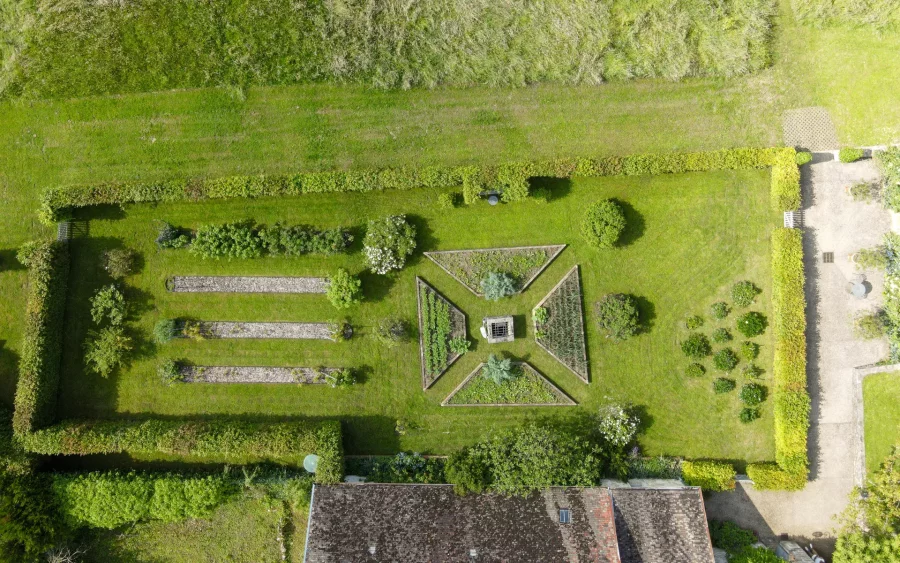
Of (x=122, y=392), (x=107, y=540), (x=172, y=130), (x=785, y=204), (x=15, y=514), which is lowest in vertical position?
(x=107, y=540)

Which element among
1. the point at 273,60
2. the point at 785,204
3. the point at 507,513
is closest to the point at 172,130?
the point at 273,60

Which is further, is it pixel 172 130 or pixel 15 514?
pixel 172 130

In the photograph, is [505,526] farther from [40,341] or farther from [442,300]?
[40,341]

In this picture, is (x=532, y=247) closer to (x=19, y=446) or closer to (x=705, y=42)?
(x=705, y=42)

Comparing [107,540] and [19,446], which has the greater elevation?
Answer: [19,446]

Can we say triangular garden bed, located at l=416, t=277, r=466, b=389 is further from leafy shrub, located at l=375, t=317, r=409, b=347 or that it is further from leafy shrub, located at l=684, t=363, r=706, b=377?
leafy shrub, located at l=684, t=363, r=706, b=377

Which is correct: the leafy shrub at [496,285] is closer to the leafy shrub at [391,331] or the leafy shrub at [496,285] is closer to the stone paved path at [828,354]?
the leafy shrub at [391,331]

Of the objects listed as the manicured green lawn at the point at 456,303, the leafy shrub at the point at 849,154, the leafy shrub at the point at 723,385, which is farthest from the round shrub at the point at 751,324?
the leafy shrub at the point at 849,154

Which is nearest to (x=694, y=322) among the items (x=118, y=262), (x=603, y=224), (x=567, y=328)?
(x=567, y=328)
